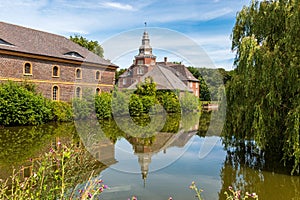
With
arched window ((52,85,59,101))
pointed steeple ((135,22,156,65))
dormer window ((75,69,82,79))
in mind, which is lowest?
arched window ((52,85,59,101))

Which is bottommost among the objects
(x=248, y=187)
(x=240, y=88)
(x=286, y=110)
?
(x=248, y=187)

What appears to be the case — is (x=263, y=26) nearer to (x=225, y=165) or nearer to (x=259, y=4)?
(x=259, y=4)

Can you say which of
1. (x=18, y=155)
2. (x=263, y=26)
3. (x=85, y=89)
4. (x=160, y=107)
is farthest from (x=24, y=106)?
(x=263, y=26)

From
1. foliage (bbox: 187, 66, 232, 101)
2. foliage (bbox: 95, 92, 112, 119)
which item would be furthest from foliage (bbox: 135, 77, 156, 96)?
foliage (bbox: 187, 66, 232, 101)

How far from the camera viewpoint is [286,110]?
797 cm

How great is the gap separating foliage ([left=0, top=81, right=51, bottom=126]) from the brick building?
316cm

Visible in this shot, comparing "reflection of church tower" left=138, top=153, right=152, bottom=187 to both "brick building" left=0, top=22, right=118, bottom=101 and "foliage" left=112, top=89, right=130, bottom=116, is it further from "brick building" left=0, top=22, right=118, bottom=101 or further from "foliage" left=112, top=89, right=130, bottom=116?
"brick building" left=0, top=22, right=118, bottom=101

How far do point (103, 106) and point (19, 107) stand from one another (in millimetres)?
6959

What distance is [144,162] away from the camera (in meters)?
9.21

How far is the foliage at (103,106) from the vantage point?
23266 mm

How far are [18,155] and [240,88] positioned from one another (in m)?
7.91

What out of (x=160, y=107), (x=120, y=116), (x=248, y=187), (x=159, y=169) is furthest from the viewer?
(x=160, y=107)

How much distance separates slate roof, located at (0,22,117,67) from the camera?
22.1 m

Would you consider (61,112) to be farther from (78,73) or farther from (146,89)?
(146,89)
